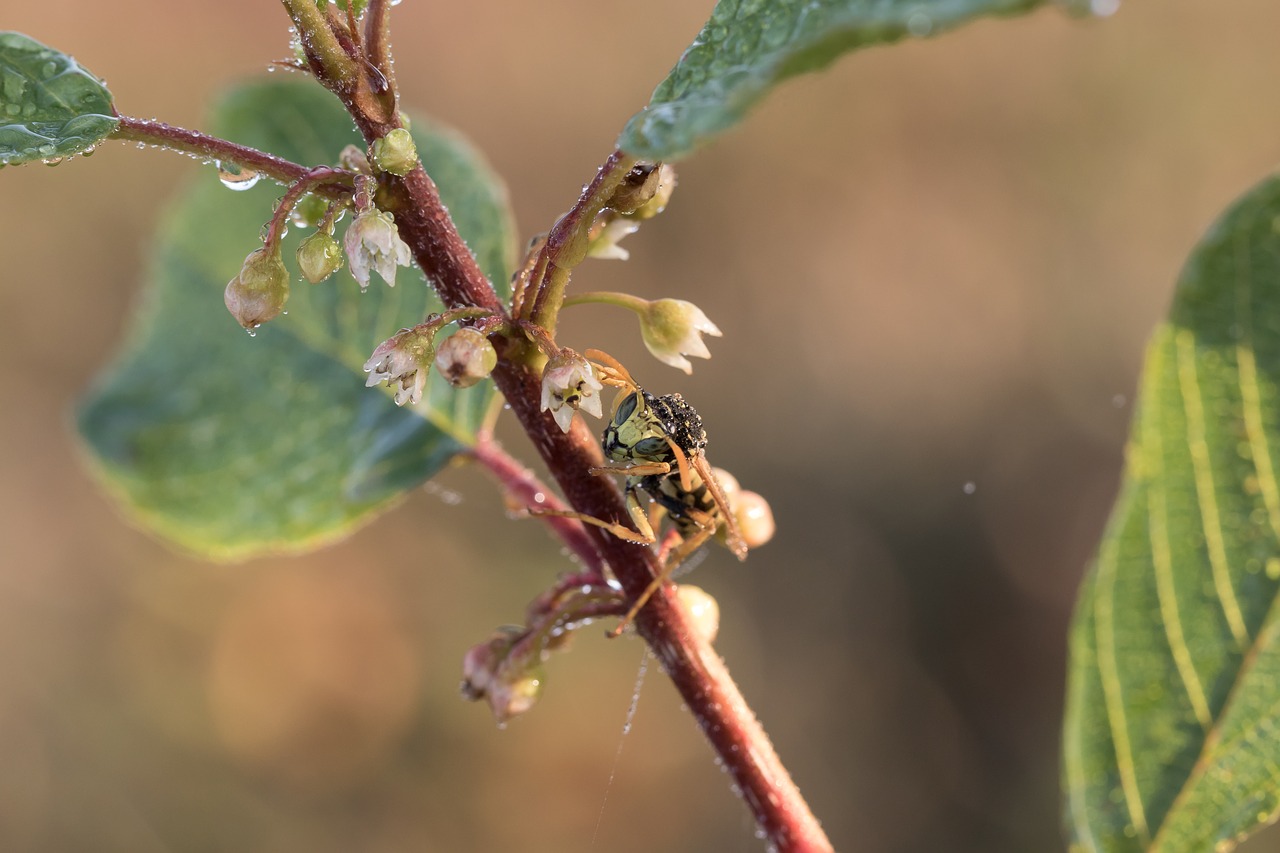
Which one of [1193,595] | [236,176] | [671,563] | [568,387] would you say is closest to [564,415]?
[568,387]

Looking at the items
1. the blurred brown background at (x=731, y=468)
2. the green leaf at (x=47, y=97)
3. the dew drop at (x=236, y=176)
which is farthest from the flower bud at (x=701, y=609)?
the blurred brown background at (x=731, y=468)

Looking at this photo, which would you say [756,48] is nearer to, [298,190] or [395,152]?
[395,152]

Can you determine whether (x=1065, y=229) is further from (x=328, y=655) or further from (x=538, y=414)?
(x=538, y=414)

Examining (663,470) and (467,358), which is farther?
(663,470)

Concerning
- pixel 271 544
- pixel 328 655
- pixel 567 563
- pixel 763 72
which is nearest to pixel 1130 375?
pixel 567 563

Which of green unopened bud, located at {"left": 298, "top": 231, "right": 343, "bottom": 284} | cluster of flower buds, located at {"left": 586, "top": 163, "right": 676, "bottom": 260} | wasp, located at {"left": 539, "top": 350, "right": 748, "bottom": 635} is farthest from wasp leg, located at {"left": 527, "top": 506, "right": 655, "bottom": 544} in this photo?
green unopened bud, located at {"left": 298, "top": 231, "right": 343, "bottom": 284}

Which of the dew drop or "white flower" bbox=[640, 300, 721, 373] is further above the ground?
"white flower" bbox=[640, 300, 721, 373]

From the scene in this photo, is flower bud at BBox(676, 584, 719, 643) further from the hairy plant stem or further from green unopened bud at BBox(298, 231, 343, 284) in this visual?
green unopened bud at BBox(298, 231, 343, 284)
